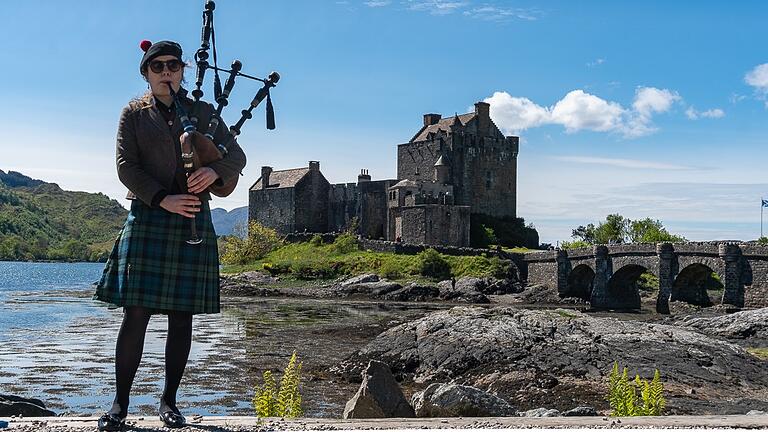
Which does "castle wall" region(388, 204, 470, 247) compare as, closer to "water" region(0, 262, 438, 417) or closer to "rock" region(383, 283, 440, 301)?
"rock" region(383, 283, 440, 301)

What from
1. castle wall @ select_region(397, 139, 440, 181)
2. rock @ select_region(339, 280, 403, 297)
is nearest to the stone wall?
castle wall @ select_region(397, 139, 440, 181)

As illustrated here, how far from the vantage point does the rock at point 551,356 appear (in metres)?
17.3

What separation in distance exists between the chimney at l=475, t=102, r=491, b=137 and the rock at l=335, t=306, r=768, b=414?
5516 centimetres

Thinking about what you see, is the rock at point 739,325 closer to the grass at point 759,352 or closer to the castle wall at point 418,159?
the grass at point 759,352

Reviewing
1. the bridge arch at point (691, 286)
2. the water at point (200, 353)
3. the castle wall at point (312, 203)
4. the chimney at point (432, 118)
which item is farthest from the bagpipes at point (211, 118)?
the castle wall at point (312, 203)

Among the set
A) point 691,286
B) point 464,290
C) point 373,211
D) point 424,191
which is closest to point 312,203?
point 373,211

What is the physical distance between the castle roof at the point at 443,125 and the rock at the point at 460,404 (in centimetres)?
6431

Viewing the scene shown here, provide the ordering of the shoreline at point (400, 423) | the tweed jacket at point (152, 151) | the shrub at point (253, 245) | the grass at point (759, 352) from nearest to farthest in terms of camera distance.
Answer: the shoreline at point (400, 423)
the tweed jacket at point (152, 151)
the grass at point (759, 352)
the shrub at point (253, 245)

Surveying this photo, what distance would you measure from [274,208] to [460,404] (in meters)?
73.3

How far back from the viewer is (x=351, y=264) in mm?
64188

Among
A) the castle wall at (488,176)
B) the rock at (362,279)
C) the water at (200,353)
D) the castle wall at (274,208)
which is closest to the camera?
the water at (200,353)

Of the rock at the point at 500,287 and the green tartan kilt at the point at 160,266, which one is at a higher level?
the green tartan kilt at the point at 160,266

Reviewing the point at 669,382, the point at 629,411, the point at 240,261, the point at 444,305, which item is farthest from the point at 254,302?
the point at 629,411

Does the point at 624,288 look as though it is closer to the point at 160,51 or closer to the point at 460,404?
the point at 460,404
